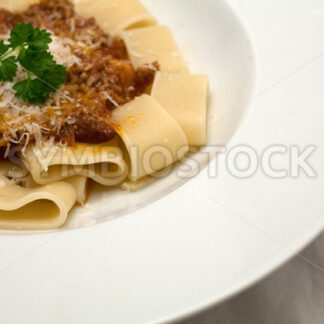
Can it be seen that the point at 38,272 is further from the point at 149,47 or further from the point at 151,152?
the point at 149,47

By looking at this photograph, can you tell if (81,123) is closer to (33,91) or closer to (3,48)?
(33,91)

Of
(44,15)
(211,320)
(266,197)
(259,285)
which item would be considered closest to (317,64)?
(266,197)

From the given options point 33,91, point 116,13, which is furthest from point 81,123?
point 116,13

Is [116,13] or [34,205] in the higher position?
[116,13]

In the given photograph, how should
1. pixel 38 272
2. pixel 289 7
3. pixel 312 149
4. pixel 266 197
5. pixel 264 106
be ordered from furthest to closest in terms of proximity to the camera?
1. pixel 289 7
2. pixel 264 106
3. pixel 312 149
4. pixel 266 197
5. pixel 38 272

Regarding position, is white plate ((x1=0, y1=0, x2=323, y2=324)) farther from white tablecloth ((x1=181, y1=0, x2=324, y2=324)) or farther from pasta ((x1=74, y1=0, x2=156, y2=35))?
pasta ((x1=74, y1=0, x2=156, y2=35))

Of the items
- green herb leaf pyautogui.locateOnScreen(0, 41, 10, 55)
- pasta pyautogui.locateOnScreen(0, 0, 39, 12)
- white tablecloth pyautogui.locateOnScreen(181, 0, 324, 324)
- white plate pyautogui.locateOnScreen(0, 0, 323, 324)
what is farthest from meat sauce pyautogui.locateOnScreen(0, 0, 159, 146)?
white tablecloth pyautogui.locateOnScreen(181, 0, 324, 324)

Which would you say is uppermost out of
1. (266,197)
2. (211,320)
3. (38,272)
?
(266,197)
